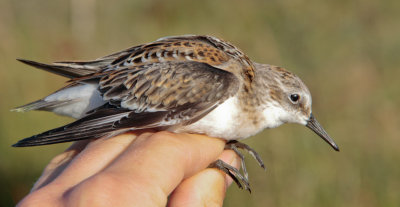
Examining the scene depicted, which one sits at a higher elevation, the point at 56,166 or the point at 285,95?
the point at 285,95

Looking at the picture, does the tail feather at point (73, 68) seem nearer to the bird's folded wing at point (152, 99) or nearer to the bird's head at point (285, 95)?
the bird's folded wing at point (152, 99)

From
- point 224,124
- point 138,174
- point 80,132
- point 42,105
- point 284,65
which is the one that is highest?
point 138,174

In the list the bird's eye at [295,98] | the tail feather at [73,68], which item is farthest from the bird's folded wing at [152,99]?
the bird's eye at [295,98]

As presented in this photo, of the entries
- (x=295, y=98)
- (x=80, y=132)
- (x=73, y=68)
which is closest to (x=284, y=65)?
(x=295, y=98)

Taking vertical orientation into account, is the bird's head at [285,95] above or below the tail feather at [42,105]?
above

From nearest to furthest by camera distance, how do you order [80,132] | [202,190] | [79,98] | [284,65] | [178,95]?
[202,190]
[80,132]
[178,95]
[79,98]
[284,65]

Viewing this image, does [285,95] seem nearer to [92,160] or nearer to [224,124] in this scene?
[224,124]
